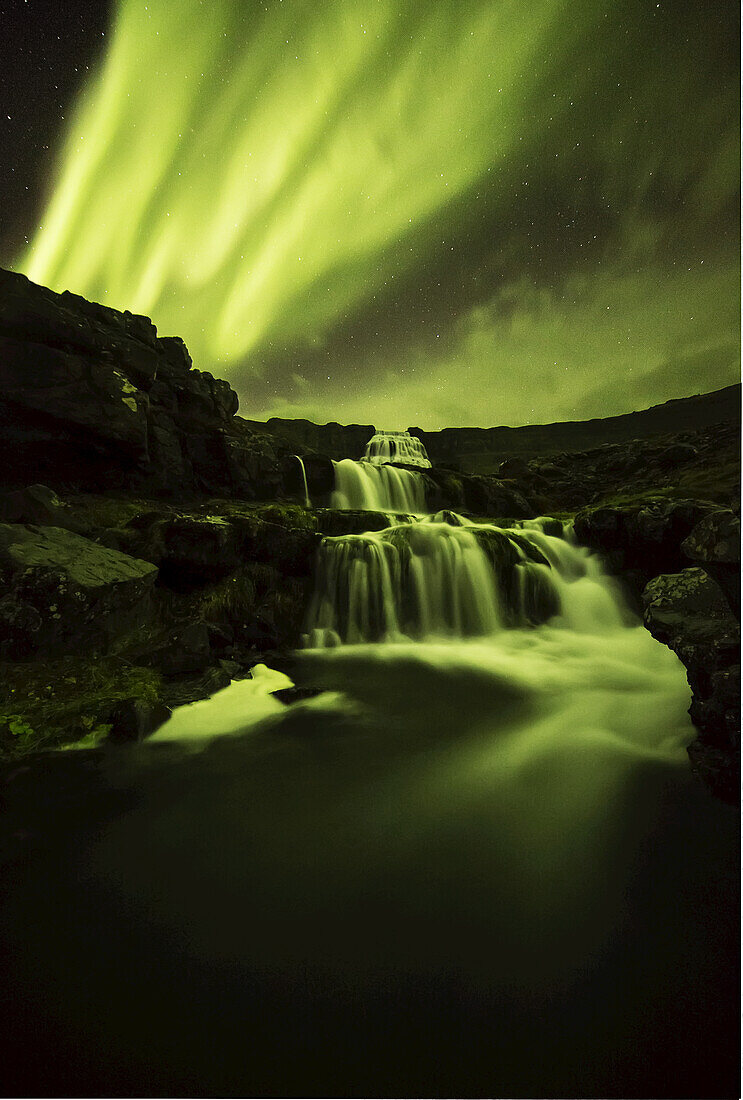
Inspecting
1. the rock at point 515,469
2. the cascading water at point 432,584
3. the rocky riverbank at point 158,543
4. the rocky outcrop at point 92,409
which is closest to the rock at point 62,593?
the rocky riverbank at point 158,543

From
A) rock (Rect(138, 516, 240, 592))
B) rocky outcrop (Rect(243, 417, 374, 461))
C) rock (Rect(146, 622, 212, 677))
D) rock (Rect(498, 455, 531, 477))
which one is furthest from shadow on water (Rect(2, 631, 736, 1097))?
rocky outcrop (Rect(243, 417, 374, 461))

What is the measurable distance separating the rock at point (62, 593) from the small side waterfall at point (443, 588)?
14.4 ft

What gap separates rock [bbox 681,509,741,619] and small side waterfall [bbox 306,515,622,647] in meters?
7.08

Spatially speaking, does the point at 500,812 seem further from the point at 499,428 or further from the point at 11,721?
the point at 499,428

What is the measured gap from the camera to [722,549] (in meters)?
3.54

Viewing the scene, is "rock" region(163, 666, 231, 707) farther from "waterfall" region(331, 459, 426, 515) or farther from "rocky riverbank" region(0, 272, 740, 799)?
"waterfall" region(331, 459, 426, 515)

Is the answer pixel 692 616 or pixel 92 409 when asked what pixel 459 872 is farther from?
pixel 92 409

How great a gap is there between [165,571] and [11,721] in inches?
162

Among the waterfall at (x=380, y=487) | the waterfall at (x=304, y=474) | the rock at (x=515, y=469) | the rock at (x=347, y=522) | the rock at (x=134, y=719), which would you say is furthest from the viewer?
the rock at (x=515, y=469)

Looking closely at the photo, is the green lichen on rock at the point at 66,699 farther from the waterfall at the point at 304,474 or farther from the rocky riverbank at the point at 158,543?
the waterfall at the point at 304,474

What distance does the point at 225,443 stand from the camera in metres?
16.4

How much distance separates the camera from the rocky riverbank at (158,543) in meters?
4.61

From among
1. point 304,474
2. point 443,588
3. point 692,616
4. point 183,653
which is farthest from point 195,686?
point 304,474

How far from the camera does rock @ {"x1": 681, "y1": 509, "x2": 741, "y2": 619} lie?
3.50m
